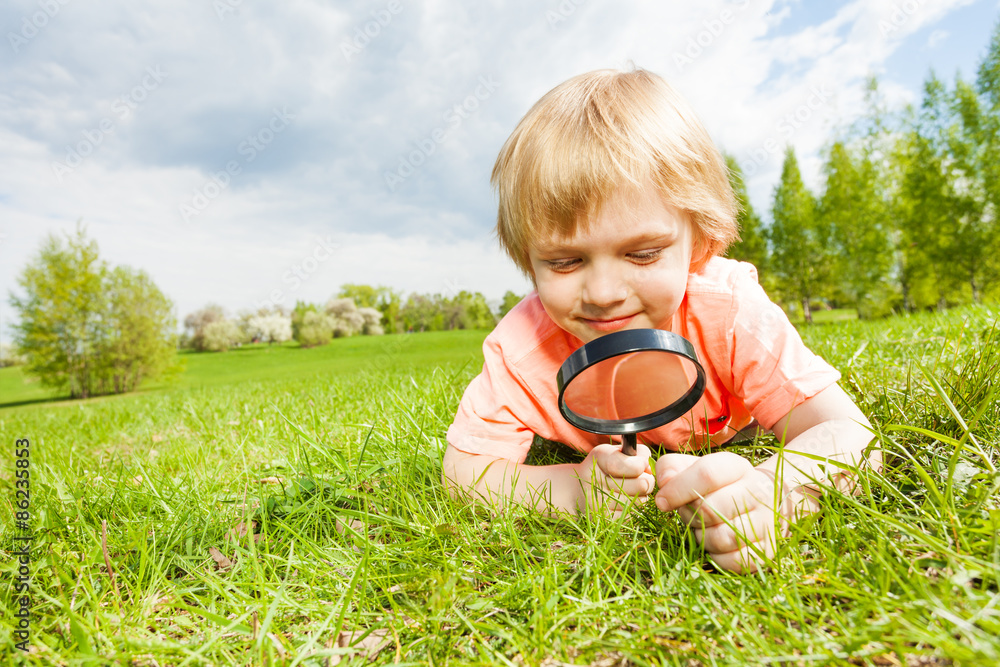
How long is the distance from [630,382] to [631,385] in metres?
0.01

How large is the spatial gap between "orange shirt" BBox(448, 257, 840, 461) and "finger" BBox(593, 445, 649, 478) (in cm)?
57

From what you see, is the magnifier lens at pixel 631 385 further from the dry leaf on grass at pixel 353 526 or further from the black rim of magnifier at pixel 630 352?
the dry leaf on grass at pixel 353 526

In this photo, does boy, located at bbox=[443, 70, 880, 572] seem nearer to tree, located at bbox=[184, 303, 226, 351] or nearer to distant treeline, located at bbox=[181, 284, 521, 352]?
distant treeline, located at bbox=[181, 284, 521, 352]

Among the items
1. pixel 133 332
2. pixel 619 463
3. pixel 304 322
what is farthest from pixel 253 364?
pixel 619 463

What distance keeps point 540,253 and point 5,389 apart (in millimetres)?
50503

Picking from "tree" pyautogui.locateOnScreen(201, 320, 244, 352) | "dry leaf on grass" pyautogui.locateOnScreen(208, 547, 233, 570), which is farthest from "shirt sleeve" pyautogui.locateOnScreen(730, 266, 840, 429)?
"tree" pyautogui.locateOnScreen(201, 320, 244, 352)

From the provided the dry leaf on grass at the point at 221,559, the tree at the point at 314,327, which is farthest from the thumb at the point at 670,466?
the tree at the point at 314,327

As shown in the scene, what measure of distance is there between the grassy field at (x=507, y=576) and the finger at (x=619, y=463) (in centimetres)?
16

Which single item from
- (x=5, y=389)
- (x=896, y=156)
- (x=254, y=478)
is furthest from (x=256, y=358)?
(x=896, y=156)

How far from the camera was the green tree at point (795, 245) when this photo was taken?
4006 cm

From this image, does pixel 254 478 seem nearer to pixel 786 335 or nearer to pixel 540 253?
pixel 540 253

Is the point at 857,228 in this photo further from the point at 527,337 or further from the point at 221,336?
the point at 221,336

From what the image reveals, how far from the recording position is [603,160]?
77.3 inches

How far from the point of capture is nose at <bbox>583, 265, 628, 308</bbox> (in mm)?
1921
